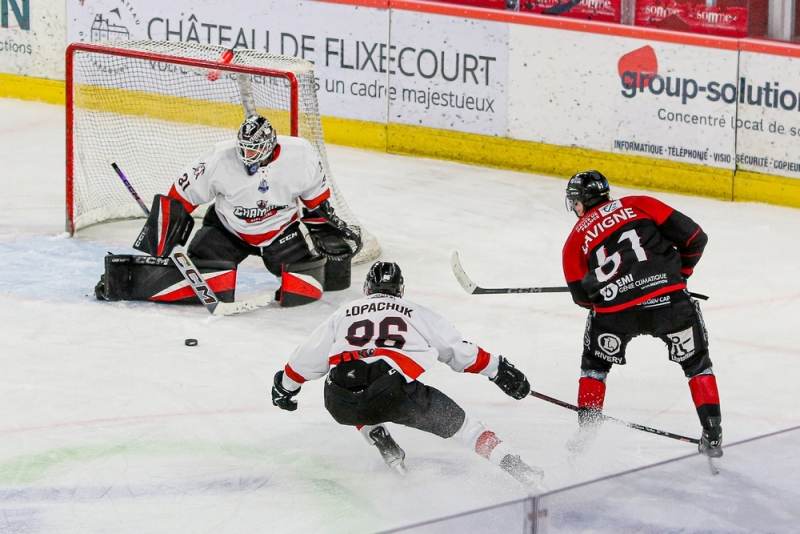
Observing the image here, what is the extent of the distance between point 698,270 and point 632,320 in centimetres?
246

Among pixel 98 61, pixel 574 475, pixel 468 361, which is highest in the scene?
pixel 98 61

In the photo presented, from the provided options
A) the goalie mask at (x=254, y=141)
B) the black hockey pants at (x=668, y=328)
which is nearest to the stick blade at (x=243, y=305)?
the goalie mask at (x=254, y=141)

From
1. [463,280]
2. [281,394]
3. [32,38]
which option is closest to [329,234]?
[463,280]

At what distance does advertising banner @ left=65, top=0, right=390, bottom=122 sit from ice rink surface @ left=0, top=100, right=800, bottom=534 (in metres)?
1.35

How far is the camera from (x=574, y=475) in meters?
4.39

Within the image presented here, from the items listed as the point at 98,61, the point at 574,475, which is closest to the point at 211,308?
the point at 574,475

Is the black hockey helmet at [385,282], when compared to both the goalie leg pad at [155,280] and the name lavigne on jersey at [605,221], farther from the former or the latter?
the goalie leg pad at [155,280]

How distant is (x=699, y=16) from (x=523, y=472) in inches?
183

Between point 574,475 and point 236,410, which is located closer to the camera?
point 574,475

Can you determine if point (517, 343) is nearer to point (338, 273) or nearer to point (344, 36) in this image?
point (338, 273)

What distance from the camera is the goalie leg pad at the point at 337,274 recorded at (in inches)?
247

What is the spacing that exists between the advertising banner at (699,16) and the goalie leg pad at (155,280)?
11.1 feet

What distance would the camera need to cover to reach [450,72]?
8633 millimetres

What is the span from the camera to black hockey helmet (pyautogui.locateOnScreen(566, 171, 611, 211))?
4.40m
